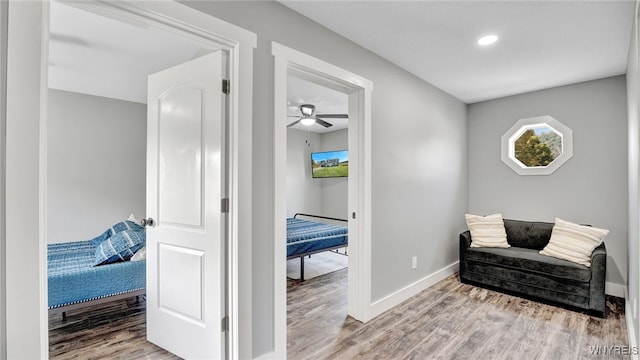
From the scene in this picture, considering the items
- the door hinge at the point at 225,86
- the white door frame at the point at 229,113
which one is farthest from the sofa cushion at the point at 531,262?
the door hinge at the point at 225,86

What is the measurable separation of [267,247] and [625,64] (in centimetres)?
389

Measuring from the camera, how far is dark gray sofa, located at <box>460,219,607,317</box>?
9.27 feet

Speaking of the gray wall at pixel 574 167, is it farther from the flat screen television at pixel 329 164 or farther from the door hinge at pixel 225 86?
the door hinge at pixel 225 86

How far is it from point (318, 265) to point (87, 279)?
2852mm

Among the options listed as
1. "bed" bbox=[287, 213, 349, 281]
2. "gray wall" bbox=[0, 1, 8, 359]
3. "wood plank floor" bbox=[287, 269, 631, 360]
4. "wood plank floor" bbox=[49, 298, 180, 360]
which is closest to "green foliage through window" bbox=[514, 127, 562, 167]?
"wood plank floor" bbox=[287, 269, 631, 360]

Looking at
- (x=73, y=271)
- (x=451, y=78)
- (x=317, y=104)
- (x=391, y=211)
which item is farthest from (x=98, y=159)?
(x=451, y=78)

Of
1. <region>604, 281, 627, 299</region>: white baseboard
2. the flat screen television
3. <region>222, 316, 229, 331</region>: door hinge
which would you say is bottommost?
<region>604, 281, 627, 299</region>: white baseboard

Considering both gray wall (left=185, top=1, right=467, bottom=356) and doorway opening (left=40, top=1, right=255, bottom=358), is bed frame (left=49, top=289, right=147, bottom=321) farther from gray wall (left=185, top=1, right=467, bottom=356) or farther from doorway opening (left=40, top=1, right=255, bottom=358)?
gray wall (left=185, top=1, right=467, bottom=356)

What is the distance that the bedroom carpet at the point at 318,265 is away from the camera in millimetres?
4109

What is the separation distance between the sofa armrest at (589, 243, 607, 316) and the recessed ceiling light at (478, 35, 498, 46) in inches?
88.2

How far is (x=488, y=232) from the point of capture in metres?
3.72

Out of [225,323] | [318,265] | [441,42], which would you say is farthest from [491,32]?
[318,265]

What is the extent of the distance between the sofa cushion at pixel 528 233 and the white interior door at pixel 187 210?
364 cm

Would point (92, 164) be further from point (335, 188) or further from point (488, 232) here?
point (488, 232)
